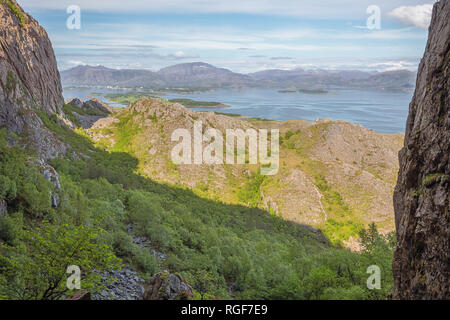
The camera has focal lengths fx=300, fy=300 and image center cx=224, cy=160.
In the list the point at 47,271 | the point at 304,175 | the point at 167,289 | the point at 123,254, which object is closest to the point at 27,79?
the point at 123,254

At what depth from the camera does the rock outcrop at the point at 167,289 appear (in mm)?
11039

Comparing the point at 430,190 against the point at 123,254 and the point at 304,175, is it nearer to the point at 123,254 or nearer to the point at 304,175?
the point at 123,254

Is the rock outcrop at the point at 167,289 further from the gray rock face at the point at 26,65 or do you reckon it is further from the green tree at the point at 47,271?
the gray rock face at the point at 26,65

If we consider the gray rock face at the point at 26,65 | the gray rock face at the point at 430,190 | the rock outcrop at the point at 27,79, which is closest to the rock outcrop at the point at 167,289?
the gray rock face at the point at 430,190

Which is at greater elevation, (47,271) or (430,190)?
(430,190)

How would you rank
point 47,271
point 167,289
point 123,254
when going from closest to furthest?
point 47,271
point 167,289
point 123,254

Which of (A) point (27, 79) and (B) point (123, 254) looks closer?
(B) point (123, 254)

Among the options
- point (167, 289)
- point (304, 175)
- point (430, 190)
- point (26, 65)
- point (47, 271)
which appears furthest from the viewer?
point (304, 175)

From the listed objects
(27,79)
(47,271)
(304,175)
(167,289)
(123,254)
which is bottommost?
(304,175)

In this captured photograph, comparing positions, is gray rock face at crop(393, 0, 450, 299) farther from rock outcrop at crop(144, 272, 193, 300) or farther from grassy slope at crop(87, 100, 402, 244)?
grassy slope at crop(87, 100, 402, 244)

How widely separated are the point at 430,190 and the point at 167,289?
9503 millimetres

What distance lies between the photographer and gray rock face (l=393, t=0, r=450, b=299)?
27.5ft

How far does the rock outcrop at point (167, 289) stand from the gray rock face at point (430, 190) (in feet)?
25.3

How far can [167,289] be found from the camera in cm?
1112
